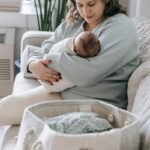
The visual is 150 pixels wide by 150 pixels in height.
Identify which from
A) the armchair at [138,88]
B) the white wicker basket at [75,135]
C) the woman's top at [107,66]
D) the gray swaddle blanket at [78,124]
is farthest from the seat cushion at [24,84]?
the gray swaddle blanket at [78,124]

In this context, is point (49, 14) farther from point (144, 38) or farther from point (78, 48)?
point (78, 48)

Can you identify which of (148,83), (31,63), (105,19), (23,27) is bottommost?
(23,27)

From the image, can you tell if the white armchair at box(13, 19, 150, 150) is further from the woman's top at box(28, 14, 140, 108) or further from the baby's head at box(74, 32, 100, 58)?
the baby's head at box(74, 32, 100, 58)

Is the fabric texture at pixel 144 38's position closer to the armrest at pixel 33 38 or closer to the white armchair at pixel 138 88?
the white armchair at pixel 138 88

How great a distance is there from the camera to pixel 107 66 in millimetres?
1646

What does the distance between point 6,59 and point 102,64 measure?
1.59 meters

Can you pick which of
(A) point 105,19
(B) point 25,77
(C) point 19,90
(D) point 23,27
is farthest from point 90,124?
(D) point 23,27

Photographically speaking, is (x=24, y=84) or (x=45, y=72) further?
(x=24, y=84)

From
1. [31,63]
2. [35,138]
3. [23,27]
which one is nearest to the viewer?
[35,138]

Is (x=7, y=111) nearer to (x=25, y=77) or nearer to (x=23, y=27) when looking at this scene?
(x=25, y=77)

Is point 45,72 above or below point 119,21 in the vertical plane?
below

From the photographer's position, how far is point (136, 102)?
1.46 m

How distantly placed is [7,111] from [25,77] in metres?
0.50

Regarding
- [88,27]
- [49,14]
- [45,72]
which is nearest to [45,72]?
[45,72]
